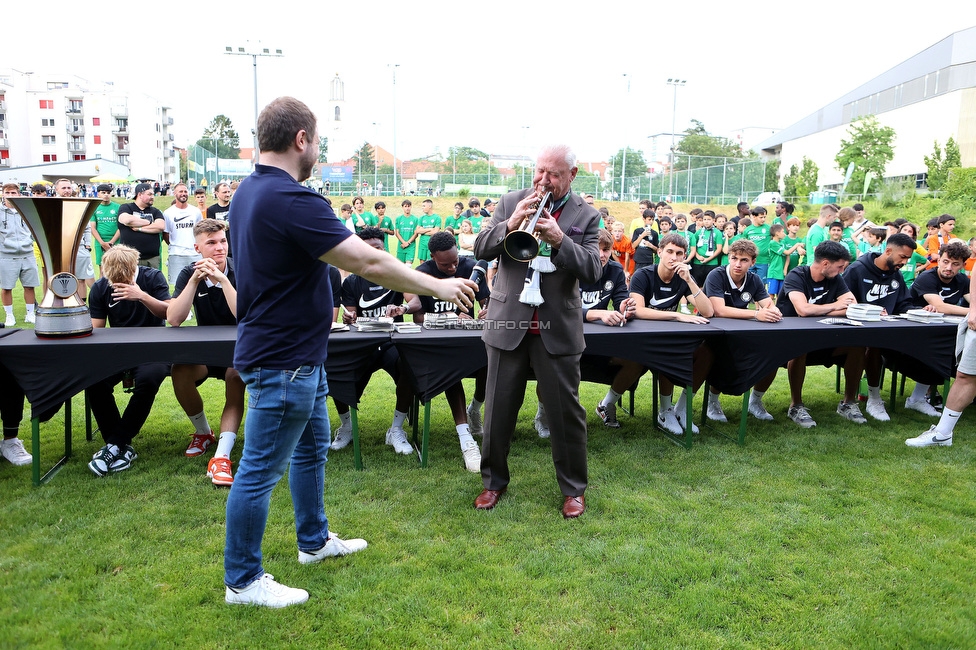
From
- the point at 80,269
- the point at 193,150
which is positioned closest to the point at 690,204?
the point at 193,150

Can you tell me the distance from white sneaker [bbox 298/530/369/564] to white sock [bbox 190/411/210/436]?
1.73 m

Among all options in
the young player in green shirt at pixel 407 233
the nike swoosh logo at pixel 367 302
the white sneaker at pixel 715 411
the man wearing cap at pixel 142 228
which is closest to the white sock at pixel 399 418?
the nike swoosh logo at pixel 367 302

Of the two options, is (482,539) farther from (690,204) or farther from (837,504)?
(690,204)

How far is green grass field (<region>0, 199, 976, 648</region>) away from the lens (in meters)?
2.54

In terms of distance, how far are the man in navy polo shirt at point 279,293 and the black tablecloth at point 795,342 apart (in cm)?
276

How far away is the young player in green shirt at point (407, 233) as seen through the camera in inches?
597

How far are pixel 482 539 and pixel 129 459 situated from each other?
2395 mm

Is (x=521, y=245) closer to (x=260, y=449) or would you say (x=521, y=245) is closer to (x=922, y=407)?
(x=260, y=449)

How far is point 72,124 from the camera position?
247 feet

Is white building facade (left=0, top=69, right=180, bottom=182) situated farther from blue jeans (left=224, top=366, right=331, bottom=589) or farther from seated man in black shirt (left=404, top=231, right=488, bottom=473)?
blue jeans (left=224, top=366, right=331, bottom=589)

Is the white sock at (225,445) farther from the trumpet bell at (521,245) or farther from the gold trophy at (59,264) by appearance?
the trumpet bell at (521,245)

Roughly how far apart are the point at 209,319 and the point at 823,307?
15.3 feet

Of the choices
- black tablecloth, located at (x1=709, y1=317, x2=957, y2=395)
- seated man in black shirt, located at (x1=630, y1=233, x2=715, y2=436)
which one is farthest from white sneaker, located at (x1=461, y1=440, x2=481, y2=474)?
black tablecloth, located at (x1=709, y1=317, x2=957, y2=395)

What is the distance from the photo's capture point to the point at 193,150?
33.5 m
